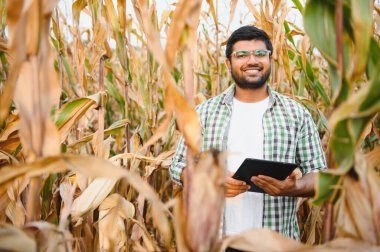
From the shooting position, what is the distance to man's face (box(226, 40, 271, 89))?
4.79ft

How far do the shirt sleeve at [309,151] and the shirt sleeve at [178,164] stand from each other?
1.31 ft

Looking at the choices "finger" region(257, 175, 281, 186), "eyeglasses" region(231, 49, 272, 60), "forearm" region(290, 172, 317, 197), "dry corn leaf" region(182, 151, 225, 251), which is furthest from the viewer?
"eyeglasses" region(231, 49, 272, 60)

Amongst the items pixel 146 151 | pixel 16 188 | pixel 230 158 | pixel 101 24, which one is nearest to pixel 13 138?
pixel 16 188

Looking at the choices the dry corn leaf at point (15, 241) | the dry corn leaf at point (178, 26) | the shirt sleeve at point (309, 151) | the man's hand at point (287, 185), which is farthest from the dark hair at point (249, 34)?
the dry corn leaf at point (15, 241)

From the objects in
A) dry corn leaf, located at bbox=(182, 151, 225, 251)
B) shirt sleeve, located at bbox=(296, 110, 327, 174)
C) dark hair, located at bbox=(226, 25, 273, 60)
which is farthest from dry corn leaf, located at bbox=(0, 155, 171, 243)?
dark hair, located at bbox=(226, 25, 273, 60)

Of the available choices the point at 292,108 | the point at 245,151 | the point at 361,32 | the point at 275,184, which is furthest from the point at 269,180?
the point at 361,32

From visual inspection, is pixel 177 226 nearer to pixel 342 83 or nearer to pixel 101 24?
pixel 342 83

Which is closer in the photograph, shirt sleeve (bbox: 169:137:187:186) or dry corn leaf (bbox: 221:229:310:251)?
dry corn leaf (bbox: 221:229:310:251)

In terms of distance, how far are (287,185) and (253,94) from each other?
43cm

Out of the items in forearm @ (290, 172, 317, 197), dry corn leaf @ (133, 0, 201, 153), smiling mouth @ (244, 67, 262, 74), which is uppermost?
smiling mouth @ (244, 67, 262, 74)

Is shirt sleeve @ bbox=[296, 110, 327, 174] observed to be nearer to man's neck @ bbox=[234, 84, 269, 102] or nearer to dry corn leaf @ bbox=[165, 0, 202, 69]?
man's neck @ bbox=[234, 84, 269, 102]

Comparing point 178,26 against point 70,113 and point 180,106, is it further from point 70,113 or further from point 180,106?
point 70,113

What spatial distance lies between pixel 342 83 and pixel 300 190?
0.72 metres

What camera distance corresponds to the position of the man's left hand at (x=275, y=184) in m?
1.14
